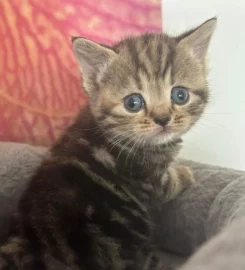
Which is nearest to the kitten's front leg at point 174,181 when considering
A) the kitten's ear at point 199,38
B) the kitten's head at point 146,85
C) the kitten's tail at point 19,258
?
the kitten's head at point 146,85

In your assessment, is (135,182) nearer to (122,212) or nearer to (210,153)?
(122,212)

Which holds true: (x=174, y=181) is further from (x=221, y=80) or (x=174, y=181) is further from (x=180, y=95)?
(x=221, y=80)


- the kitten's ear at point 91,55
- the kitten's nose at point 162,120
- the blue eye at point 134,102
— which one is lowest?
the kitten's nose at point 162,120

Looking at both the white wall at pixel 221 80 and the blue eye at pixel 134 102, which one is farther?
the white wall at pixel 221 80

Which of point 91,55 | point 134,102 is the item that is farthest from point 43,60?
point 134,102

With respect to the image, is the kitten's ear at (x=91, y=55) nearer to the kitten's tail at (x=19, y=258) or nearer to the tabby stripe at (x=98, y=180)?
the tabby stripe at (x=98, y=180)

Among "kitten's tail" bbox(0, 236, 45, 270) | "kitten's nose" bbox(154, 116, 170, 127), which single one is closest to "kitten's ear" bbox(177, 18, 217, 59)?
"kitten's nose" bbox(154, 116, 170, 127)

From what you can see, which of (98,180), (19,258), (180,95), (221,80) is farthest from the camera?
(221,80)
